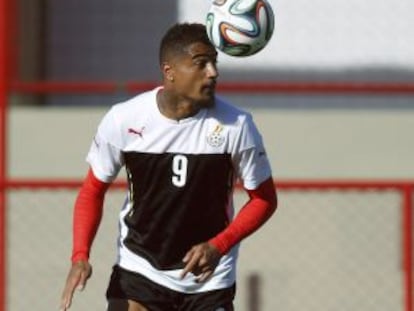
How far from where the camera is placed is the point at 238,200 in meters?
9.32

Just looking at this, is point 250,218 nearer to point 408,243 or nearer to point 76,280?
point 76,280

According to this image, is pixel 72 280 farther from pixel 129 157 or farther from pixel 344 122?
pixel 344 122

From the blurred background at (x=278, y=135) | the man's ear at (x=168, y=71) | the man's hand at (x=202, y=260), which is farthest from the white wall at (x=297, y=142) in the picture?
the man's hand at (x=202, y=260)

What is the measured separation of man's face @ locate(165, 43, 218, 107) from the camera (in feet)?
20.3

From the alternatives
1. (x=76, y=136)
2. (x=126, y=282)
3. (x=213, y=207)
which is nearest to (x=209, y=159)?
(x=213, y=207)

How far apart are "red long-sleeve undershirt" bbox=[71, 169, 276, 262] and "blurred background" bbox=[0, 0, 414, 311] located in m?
2.53

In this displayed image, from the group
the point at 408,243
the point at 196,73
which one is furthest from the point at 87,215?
the point at 408,243

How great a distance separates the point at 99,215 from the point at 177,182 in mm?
359

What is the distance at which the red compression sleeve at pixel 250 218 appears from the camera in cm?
620

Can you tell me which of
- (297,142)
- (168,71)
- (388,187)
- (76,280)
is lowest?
(297,142)

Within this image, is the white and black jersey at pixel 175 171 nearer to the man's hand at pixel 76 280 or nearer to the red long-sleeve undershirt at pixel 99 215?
the red long-sleeve undershirt at pixel 99 215

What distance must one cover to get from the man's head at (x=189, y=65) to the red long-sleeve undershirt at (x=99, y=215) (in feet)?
1.50

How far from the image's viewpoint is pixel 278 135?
10.1 m

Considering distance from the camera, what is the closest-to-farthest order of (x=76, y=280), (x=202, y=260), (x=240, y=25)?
1. (x=202, y=260)
2. (x=76, y=280)
3. (x=240, y=25)
